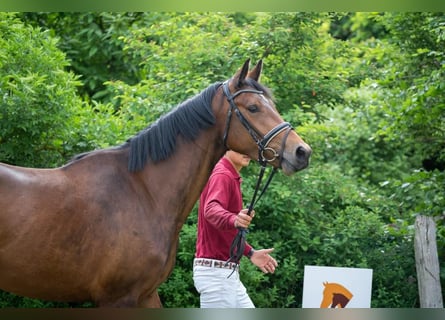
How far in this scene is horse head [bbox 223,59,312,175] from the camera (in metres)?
4.29

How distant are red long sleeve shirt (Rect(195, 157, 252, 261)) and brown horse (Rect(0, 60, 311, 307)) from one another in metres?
0.17

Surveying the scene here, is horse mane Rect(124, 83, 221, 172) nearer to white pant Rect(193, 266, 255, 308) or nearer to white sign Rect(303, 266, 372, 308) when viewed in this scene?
white pant Rect(193, 266, 255, 308)

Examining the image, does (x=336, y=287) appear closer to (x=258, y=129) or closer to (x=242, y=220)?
(x=242, y=220)

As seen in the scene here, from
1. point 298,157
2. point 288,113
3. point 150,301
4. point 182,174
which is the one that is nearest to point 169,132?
point 182,174

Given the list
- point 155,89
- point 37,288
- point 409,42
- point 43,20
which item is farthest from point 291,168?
point 43,20

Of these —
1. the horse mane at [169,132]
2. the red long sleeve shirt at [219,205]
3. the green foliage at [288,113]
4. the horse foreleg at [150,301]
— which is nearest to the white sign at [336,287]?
the green foliage at [288,113]

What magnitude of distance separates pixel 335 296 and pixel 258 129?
2269 millimetres

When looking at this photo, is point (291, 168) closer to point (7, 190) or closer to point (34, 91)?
point (7, 190)

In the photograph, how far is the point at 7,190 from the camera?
4121mm

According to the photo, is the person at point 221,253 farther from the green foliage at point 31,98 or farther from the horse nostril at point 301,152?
the green foliage at point 31,98

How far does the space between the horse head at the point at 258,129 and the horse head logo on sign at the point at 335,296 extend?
6.88 feet

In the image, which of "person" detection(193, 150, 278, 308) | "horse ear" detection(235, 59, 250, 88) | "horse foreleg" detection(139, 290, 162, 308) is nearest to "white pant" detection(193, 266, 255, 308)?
"person" detection(193, 150, 278, 308)

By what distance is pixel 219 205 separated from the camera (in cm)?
453

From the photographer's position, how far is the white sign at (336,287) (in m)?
6.12
